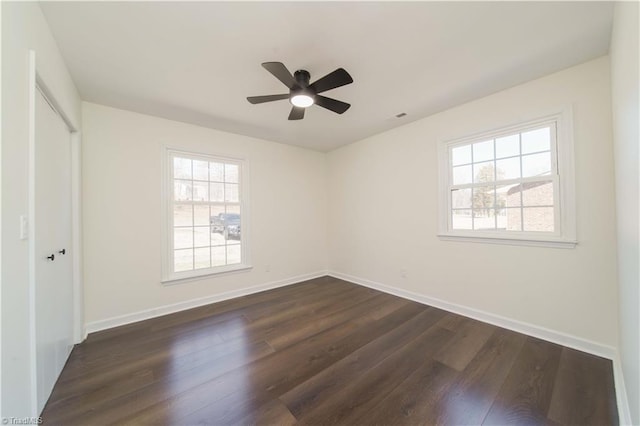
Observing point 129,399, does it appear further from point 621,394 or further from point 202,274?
point 621,394

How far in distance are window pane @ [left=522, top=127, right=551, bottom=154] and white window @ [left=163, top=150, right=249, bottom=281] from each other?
366 cm

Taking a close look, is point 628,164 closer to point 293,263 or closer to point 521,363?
point 521,363

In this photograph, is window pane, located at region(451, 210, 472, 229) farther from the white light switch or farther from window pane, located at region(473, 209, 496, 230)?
the white light switch

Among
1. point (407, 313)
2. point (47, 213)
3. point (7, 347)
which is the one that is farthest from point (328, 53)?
point (407, 313)

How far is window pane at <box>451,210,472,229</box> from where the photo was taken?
287 cm

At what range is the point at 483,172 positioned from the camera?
2754mm

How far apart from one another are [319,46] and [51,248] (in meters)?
2.55

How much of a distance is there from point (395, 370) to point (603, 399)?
4.37 ft

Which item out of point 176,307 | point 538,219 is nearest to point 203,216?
point 176,307

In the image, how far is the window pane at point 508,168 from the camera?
2.50m

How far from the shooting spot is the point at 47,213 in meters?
1.66

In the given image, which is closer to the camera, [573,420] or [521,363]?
[573,420]

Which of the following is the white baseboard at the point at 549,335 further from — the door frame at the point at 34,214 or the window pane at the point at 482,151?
the door frame at the point at 34,214

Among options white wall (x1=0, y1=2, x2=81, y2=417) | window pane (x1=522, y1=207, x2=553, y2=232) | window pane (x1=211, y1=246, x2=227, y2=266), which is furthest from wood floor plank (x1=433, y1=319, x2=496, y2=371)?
window pane (x1=211, y1=246, x2=227, y2=266)
